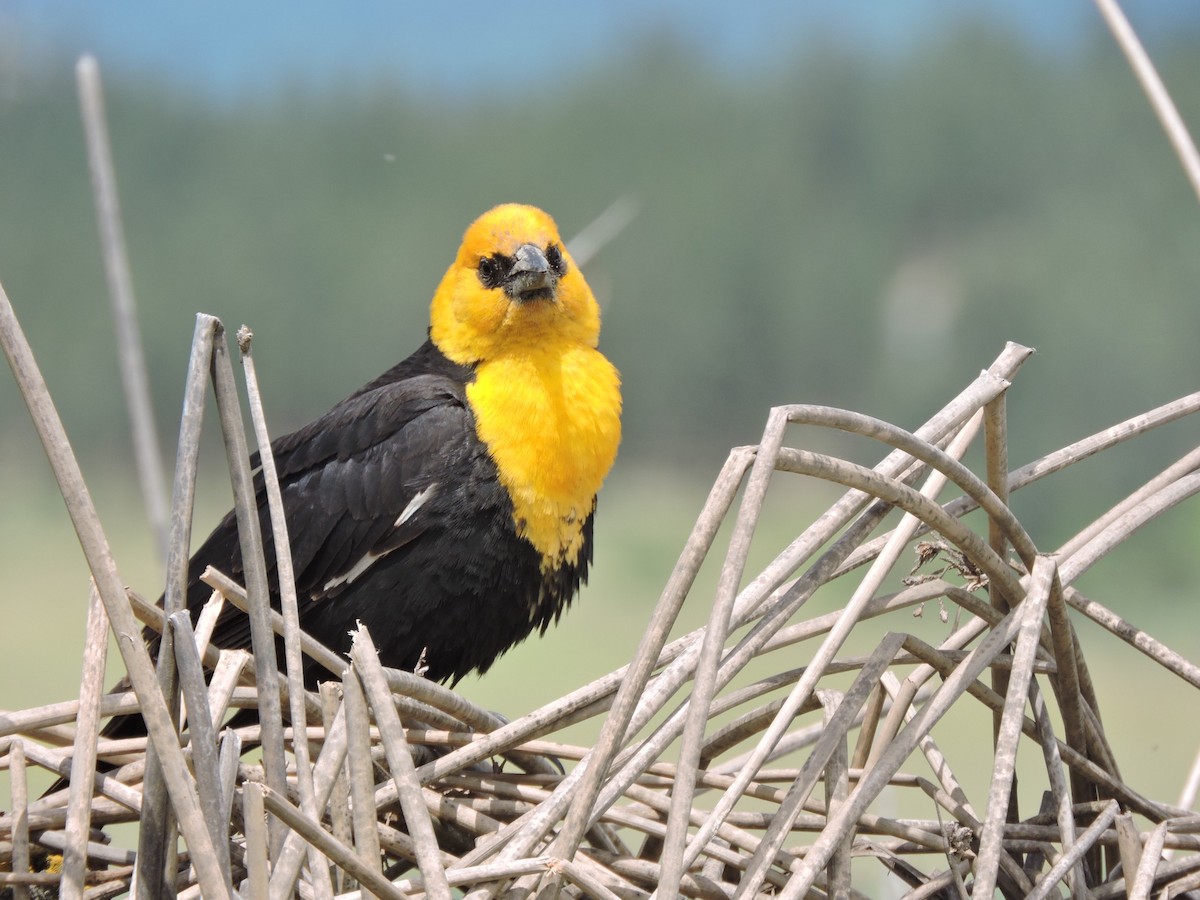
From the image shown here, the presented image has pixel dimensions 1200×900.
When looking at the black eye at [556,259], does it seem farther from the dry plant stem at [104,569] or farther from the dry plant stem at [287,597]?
the dry plant stem at [104,569]

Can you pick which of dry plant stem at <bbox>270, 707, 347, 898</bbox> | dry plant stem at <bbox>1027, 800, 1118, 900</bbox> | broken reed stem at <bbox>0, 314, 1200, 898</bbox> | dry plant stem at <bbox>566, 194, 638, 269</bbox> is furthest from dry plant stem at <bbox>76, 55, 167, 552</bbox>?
dry plant stem at <bbox>1027, 800, 1118, 900</bbox>

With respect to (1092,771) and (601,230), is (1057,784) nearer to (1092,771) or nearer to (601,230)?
(1092,771)

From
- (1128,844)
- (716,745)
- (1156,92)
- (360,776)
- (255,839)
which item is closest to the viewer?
(255,839)

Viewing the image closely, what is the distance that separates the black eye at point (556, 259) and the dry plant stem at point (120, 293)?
70 cm

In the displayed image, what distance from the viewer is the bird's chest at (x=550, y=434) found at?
83.5 inches

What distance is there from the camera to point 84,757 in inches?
43.1

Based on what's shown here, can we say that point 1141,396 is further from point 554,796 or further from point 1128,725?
point 554,796

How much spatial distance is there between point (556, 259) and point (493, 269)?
112 mm

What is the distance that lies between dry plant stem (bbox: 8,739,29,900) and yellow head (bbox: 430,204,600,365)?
1.21m

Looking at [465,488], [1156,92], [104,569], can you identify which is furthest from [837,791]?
[465,488]

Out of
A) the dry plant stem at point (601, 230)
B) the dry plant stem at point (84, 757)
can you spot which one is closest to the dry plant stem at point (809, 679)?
the dry plant stem at point (84, 757)

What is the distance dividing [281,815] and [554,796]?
20 centimetres

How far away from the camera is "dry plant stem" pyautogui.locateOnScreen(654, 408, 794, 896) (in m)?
0.90

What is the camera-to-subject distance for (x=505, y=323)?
2.31m
